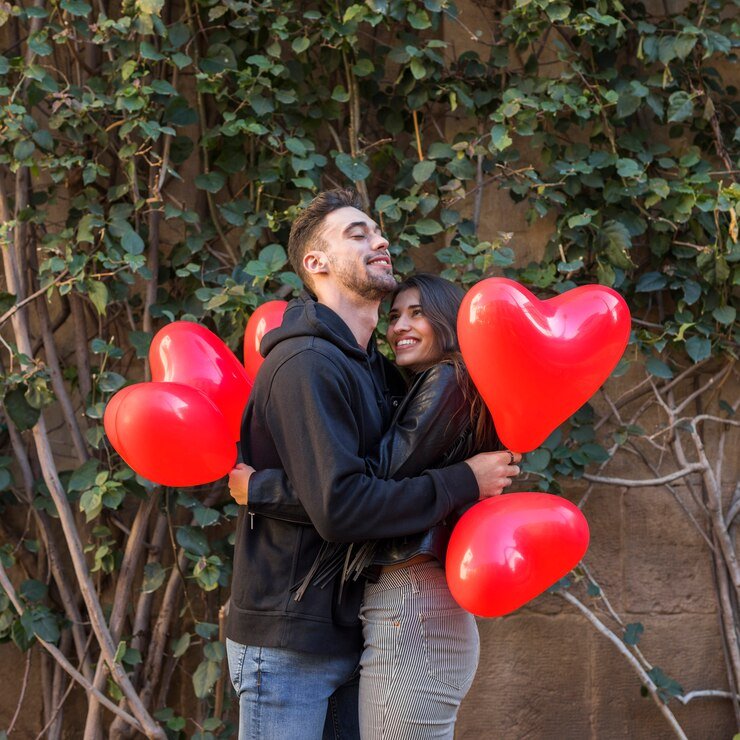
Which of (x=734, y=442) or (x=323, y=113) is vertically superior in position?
(x=323, y=113)

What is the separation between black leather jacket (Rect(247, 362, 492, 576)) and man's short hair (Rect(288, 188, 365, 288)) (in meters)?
0.44

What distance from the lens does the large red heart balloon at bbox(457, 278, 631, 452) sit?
1.69m

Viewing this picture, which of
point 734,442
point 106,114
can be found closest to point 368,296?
point 106,114

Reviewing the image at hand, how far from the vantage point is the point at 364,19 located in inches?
109

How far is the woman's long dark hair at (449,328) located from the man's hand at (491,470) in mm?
82

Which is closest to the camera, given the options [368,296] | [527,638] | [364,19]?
[368,296]

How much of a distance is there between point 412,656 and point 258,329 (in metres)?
0.83

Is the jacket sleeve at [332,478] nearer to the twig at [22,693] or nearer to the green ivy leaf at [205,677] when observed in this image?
the green ivy leaf at [205,677]

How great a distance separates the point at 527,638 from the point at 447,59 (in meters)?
1.90

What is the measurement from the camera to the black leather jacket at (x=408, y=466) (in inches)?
68.7

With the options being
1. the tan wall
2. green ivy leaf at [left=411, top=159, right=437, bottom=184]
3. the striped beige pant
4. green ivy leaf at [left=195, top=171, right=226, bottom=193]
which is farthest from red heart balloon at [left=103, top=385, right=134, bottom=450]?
the tan wall

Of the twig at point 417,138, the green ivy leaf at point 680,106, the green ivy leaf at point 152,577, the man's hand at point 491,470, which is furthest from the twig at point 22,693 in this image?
the green ivy leaf at point 680,106

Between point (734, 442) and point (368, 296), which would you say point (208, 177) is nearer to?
point (368, 296)

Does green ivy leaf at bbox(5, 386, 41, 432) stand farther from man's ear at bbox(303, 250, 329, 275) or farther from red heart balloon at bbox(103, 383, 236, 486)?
man's ear at bbox(303, 250, 329, 275)
